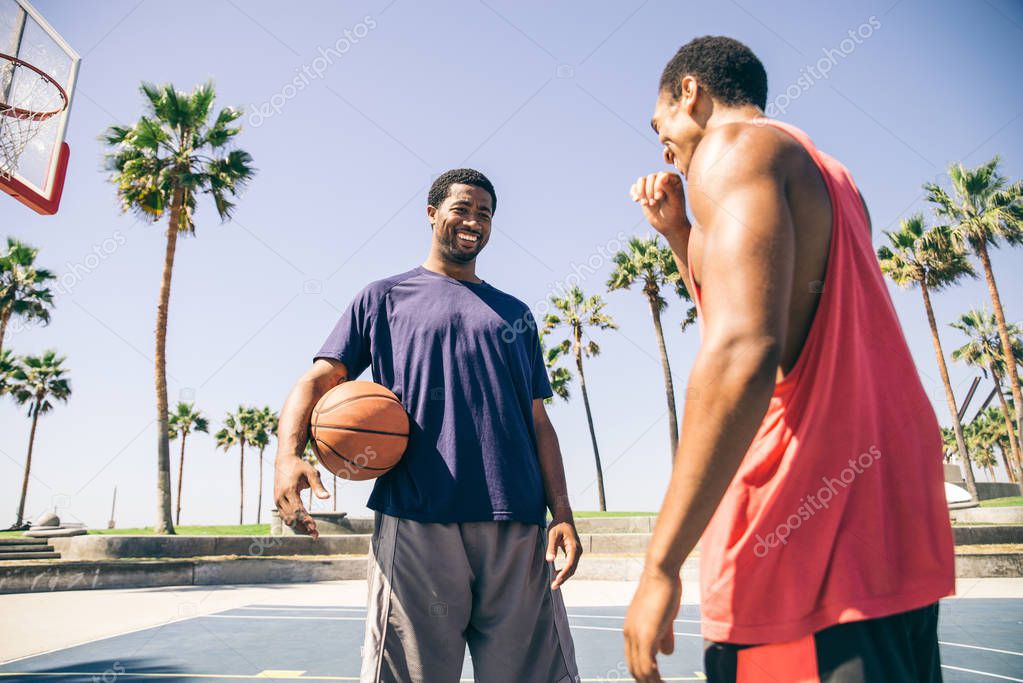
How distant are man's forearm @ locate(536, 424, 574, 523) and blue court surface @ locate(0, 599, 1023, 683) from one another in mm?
3092

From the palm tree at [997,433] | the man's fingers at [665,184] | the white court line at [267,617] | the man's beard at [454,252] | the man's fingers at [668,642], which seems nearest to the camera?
the man's fingers at [668,642]

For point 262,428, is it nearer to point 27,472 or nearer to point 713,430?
point 27,472

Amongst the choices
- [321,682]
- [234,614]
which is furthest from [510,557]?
[234,614]

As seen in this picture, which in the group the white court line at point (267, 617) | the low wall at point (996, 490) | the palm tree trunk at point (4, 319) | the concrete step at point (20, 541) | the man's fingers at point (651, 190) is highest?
the palm tree trunk at point (4, 319)

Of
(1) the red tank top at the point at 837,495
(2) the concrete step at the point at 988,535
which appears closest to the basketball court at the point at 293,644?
(2) the concrete step at the point at 988,535

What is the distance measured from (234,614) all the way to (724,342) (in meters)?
9.89

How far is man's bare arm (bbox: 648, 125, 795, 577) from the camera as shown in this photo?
3.39 ft

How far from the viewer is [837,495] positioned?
1146 mm

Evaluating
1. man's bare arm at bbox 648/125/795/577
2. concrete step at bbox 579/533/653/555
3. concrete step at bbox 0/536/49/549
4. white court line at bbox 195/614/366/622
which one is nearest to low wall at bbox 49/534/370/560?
concrete step at bbox 0/536/49/549

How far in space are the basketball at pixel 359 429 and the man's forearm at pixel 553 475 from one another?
0.59 m

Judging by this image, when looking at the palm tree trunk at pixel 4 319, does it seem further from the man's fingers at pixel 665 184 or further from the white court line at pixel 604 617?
the man's fingers at pixel 665 184

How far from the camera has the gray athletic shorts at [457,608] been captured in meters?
2.21

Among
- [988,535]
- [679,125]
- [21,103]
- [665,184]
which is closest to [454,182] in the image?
[665,184]

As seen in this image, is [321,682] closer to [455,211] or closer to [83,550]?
[455,211]
